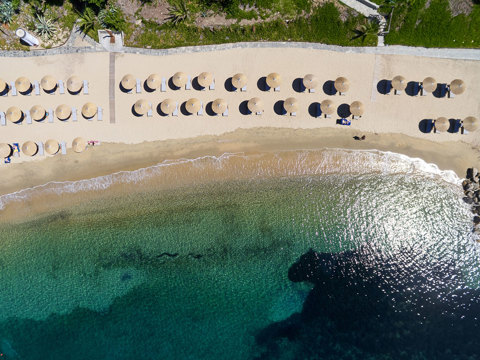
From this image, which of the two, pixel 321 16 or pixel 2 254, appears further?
pixel 2 254

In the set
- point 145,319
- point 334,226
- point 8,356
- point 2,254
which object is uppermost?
point 334,226

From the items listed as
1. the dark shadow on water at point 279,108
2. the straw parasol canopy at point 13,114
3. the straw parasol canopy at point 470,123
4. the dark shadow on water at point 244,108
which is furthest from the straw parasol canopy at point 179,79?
the straw parasol canopy at point 470,123

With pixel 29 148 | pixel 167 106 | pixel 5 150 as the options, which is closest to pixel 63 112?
pixel 29 148

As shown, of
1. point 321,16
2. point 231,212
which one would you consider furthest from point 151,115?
point 321,16

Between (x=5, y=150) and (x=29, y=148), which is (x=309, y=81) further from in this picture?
(x=5, y=150)

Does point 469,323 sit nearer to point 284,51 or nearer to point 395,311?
point 395,311

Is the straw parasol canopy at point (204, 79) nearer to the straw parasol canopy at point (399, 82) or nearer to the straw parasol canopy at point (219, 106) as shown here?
the straw parasol canopy at point (219, 106)

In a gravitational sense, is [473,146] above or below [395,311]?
above

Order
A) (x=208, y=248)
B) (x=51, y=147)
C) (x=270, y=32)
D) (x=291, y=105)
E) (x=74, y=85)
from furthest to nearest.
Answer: (x=208, y=248) → (x=51, y=147) → (x=74, y=85) → (x=270, y=32) → (x=291, y=105)
